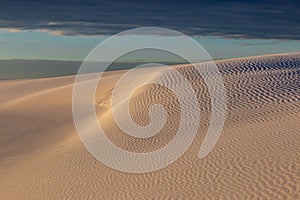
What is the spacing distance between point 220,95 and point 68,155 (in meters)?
8.87

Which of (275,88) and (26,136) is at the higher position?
(275,88)

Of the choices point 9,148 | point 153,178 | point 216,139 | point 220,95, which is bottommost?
point 9,148

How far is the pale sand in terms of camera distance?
12375mm

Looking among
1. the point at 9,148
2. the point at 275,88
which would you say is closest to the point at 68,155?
the point at 9,148

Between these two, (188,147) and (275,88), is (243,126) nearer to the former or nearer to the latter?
(188,147)

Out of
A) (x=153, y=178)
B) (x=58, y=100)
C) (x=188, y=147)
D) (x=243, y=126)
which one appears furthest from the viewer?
(x=58, y=100)

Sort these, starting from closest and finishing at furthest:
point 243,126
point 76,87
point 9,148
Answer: point 243,126 → point 9,148 → point 76,87

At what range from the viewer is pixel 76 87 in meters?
45.2

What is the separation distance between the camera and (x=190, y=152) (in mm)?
15727

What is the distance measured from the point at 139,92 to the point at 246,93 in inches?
277

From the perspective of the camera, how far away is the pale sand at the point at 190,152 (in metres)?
12.4

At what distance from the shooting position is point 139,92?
27.5 m

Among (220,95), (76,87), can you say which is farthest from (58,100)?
(220,95)

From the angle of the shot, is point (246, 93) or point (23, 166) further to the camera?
point (246, 93)
